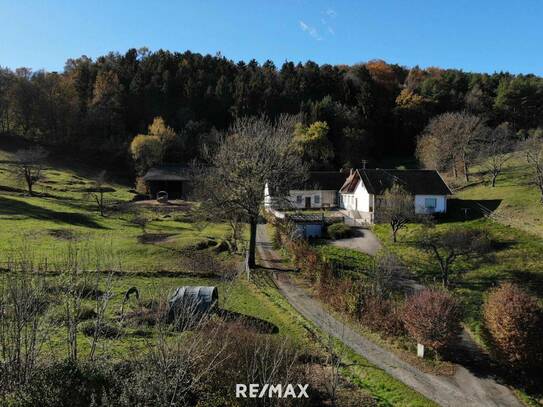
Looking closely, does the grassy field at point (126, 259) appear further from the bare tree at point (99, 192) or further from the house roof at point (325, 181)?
the house roof at point (325, 181)

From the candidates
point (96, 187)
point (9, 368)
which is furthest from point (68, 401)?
point (96, 187)

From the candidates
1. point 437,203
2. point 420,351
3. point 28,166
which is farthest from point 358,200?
point 28,166

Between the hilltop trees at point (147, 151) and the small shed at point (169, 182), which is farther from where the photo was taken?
the hilltop trees at point (147, 151)

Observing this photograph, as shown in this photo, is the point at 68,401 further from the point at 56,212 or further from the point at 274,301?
the point at 56,212

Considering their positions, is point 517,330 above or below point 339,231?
below

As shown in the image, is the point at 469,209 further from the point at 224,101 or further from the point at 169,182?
the point at 224,101

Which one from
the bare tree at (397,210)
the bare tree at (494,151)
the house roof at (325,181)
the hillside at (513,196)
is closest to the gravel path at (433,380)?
the bare tree at (397,210)
